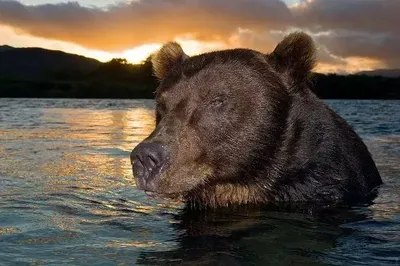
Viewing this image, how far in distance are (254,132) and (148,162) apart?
1.46 meters

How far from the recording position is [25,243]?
5.39 meters

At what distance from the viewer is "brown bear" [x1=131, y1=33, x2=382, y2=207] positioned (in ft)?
20.3

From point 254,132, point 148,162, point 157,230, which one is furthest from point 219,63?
point 157,230

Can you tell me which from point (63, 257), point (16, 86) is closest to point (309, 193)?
point (63, 257)

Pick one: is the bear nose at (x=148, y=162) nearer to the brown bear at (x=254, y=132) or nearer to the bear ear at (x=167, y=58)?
the brown bear at (x=254, y=132)

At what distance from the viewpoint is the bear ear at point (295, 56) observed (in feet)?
22.9

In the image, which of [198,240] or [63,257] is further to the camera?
[198,240]

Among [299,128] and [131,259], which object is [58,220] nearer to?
[131,259]

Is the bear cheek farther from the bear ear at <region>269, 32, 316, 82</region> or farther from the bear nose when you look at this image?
the bear ear at <region>269, 32, 316, 82</region>

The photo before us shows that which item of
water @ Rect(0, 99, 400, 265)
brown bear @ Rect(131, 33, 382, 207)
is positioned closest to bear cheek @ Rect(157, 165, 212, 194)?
brown bear @ Rect(131, 33, 382, 207)

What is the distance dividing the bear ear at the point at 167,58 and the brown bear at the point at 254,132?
175mm

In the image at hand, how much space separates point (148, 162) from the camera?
548cm

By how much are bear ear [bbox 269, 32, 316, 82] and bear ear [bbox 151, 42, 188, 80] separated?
1.12 meters

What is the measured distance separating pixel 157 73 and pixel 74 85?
4441 inches
